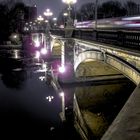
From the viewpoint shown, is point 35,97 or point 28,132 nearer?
point 28,132

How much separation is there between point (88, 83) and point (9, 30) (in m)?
60.1

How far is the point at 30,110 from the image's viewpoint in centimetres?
2266

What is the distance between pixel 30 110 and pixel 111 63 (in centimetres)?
1038

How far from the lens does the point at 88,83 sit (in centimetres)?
2728

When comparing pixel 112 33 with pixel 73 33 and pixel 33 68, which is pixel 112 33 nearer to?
pixel 73 33

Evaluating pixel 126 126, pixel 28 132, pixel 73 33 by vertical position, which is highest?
pixel 73 33

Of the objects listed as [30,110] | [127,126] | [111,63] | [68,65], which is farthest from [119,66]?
[68,65]

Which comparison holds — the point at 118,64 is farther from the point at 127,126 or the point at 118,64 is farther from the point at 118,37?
the point at 127,126

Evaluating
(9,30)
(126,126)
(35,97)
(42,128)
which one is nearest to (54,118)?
(42,128)

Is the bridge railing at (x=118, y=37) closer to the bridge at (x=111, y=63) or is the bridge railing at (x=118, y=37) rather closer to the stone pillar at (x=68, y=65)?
the bridge at (x=111, y=63)

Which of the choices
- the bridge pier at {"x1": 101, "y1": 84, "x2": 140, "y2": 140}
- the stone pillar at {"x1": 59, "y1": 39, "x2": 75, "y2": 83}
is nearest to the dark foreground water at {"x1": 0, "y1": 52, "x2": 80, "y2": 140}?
the stone pillar at {"x1": 59, "y1": 39, "x2": 75, "y2": 83}

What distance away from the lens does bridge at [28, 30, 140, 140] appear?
5.34m

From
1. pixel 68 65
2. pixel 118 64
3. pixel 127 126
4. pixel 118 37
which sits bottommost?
pixel 68 65

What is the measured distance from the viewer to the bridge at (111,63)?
5340 mm
